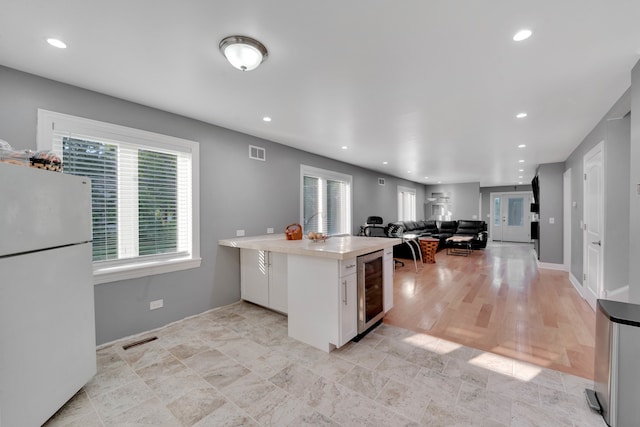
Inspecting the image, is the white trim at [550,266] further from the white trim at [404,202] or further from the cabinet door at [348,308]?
the cabinet door at [348,308]

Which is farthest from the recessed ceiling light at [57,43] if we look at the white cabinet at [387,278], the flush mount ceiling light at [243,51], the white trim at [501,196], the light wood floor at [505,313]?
the white trim at [501,196]

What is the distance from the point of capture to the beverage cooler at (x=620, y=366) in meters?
1.47

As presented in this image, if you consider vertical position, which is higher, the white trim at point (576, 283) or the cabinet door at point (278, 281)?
the cabinet door at point (278, 281)

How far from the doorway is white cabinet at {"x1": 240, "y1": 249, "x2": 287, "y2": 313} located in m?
11.5

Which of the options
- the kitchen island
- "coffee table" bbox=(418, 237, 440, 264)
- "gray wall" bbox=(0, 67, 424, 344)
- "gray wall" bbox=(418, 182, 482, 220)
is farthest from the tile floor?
"gray wall" bbox=(418, 182, 482, 220)

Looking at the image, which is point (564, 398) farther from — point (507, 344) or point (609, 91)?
point (609, 91)

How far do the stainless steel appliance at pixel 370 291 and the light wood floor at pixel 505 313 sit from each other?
390mm

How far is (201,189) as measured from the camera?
3.35 metres

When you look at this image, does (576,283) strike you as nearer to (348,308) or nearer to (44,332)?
(348,308)

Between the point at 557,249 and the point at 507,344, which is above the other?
the point at 557,249

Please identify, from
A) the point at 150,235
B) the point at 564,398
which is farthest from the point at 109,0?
the point at 564,398

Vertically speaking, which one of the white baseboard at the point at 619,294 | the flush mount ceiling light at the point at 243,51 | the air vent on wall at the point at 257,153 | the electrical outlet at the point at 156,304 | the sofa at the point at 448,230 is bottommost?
the electrical outlet at the point at 156,304

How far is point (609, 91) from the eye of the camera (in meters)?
2.54

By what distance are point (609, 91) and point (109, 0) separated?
4091 mm
